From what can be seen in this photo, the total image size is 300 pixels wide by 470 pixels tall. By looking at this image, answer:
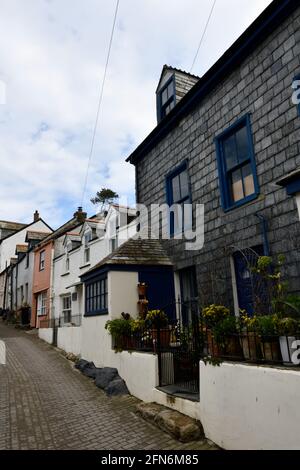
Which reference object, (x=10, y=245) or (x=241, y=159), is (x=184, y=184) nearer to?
(x=241, y=159)

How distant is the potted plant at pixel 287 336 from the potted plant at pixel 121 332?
18.0ft

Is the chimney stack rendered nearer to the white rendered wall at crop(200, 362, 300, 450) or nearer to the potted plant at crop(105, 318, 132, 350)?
the potted plant at crop(105, 318, 132, 350)

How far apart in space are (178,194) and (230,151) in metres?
2.48

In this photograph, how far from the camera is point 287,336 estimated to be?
14.0ft

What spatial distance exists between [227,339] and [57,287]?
62.0 feet

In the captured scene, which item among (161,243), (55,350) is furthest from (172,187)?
(55,350)

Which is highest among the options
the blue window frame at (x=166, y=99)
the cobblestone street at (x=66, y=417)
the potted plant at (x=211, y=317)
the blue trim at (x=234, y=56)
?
the blue window frame at (x=166, y=99)

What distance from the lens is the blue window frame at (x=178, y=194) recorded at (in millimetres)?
10055

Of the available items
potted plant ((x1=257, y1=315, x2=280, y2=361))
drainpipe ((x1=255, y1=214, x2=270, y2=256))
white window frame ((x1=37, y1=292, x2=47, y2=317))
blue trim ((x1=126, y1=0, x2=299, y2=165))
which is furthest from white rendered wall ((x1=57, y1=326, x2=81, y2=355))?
potted plant ((x1=257, y1=315, x2=280, y2=361))

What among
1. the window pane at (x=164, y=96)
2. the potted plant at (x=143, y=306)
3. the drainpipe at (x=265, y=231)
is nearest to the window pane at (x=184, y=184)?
the drainpipe at (x=265, y=231)

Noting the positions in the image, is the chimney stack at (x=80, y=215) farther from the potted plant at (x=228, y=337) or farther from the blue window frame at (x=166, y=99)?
the potted plant at (x=228, y=337)

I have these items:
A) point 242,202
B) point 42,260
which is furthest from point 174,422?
point 42,260

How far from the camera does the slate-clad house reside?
680cm

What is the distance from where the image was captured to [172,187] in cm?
1089
